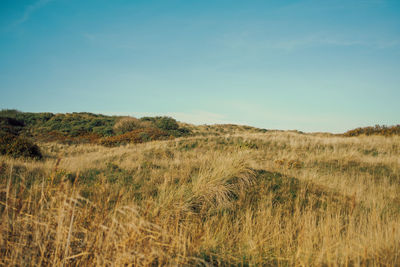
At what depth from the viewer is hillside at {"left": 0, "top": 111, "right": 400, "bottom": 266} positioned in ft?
6.84

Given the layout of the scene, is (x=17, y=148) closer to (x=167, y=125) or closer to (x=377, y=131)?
(x=167, y=125)

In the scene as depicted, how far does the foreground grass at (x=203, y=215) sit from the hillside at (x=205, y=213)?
0.02 meters

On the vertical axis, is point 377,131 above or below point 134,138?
above

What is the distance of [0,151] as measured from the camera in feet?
38.3

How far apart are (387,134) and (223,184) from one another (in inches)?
879

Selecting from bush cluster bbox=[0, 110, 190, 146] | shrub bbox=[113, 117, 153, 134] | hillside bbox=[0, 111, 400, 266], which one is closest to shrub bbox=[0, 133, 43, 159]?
hillside bbox=[0, 111, 400, 266]

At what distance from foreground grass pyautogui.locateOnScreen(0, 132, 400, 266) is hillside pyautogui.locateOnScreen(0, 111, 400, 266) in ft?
0.07

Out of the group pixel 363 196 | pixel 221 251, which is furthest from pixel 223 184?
pixel 363 196

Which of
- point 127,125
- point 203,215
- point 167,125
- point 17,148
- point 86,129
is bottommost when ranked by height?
point 203,215

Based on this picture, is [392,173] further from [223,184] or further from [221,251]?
[221,251]

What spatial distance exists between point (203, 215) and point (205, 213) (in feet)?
0.18

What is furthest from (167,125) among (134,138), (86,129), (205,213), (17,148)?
(205,213)

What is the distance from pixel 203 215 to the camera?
4.46 meters

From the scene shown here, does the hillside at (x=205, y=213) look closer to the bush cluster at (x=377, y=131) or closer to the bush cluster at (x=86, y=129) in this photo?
the bush cluster at (x=377, y=131)
